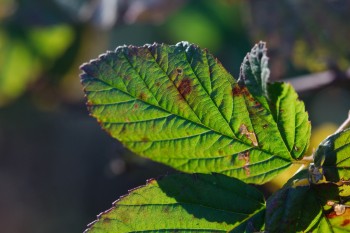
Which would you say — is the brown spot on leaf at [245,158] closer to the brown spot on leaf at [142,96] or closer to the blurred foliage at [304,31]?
the brown spot on leaf at [142,96]

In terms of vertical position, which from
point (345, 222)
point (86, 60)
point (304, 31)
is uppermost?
point (86, 60)

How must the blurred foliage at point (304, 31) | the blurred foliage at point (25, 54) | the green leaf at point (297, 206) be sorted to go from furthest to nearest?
the blurred foliage at point (25, 54), the blurred foliage at point (304, 31), the green leaf at point (297, 206)

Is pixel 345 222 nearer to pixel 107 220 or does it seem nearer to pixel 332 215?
pixel 332 215

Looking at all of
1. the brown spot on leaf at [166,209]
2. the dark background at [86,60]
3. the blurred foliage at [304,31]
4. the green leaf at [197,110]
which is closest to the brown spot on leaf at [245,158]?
the green leaf at [197,110]

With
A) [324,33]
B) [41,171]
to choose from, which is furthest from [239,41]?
[41,171]

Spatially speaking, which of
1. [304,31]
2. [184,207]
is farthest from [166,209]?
[304,31]

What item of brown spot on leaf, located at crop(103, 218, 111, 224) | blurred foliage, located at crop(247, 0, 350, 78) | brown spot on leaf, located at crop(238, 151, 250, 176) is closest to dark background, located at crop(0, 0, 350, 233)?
blurred foliage, located at crop(247, 0, 350, 78)
